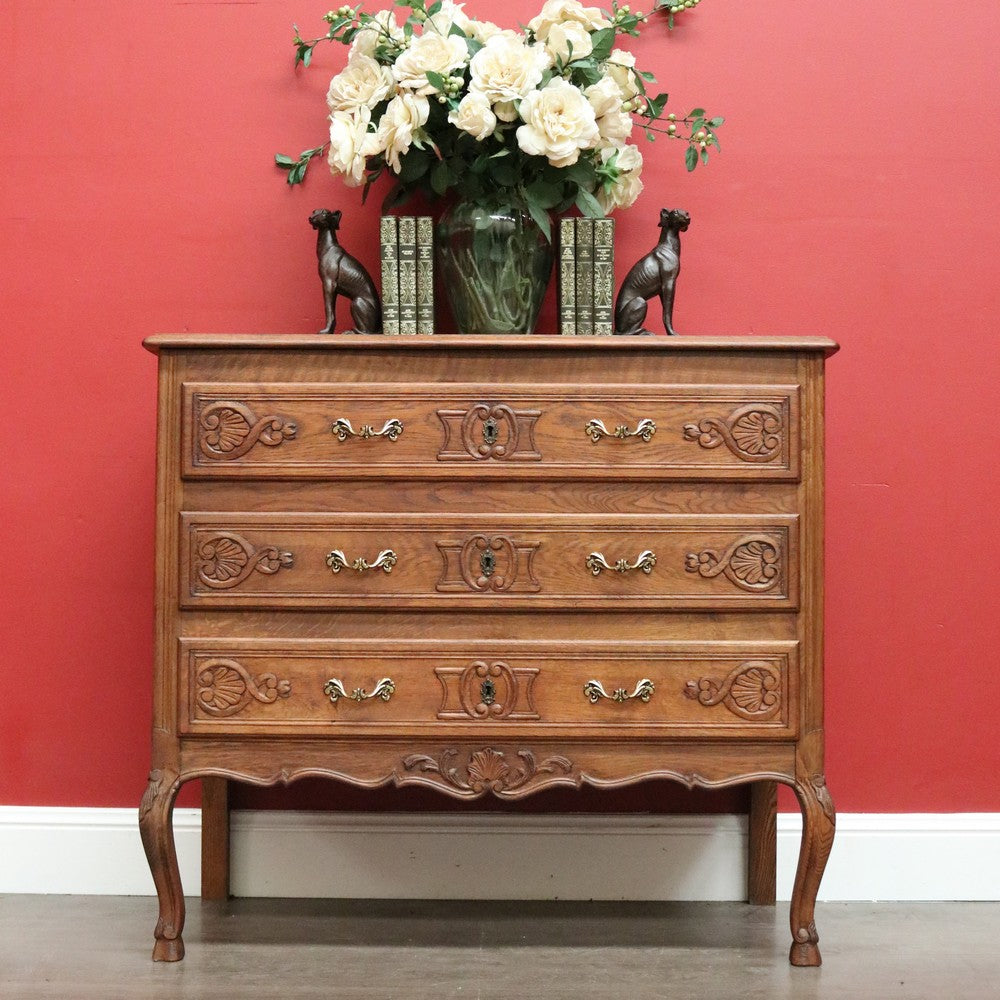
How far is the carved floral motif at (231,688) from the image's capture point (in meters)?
1.75

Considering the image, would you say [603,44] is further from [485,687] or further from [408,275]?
[485,687]

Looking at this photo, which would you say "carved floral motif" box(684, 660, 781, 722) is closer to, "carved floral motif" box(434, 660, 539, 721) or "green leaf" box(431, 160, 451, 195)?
"carved floral motif" box(434, 660, 539, 721)

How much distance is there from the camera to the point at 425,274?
198 centimetres

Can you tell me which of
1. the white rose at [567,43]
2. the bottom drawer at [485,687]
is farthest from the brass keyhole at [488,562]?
the white rose at [567,43]

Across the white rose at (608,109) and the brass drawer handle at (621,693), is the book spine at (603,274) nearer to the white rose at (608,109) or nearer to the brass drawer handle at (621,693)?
the white rose at (608,109)

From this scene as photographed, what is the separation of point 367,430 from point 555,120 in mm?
652

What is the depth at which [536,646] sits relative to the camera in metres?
1.75

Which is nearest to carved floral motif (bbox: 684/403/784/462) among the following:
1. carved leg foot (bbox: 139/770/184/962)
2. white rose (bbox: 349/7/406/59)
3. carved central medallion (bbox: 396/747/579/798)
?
carved central medallion (bbox: 396/747/579/798)

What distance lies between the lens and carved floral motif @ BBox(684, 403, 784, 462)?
1757 millimetres

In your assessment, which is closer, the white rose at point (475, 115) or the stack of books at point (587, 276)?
the white rose at point (475, 115)

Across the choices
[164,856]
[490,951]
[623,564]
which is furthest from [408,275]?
[490,951]

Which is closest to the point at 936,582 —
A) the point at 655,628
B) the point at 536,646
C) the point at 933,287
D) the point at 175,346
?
the point at 933,287

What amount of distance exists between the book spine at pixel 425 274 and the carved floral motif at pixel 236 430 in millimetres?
368

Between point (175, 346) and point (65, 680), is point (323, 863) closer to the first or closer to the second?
point (65, 680)
